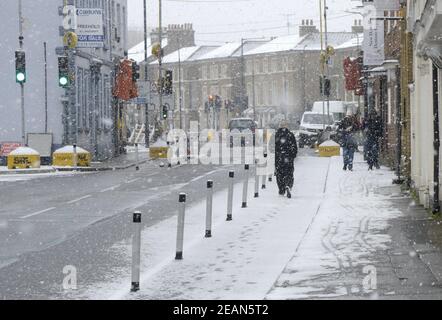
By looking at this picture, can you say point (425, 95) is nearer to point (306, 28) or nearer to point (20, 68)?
point (20, 68)

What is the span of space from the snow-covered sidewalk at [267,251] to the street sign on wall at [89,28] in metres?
18.9

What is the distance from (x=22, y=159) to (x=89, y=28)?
6325 mm

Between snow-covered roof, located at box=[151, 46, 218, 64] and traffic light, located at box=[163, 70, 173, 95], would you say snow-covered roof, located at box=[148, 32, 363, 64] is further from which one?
traffic light, located at box=[163, 70, 173, 95]

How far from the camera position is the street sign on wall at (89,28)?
142 feet

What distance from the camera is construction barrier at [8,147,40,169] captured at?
40.0 metres

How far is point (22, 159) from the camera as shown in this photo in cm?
4006

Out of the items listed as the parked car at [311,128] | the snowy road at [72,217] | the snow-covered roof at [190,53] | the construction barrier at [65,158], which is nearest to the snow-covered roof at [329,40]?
the snow-covered roof at [190,53]

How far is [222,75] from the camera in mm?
132500

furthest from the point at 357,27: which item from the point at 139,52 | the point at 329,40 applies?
the point at 139,52

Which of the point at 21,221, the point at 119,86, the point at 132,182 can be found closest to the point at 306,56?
the point at 119,86

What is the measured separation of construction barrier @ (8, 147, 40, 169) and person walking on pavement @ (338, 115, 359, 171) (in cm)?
1082

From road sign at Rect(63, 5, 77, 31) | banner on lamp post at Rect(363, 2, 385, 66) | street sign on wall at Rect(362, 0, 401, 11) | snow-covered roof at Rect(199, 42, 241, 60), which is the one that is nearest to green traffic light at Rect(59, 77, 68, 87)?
road sign at Rect(63, 5, 77, 31)

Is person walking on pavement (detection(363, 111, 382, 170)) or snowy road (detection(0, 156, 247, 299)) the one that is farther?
person walking on pavement (detection(363, 111, 382, 170))
